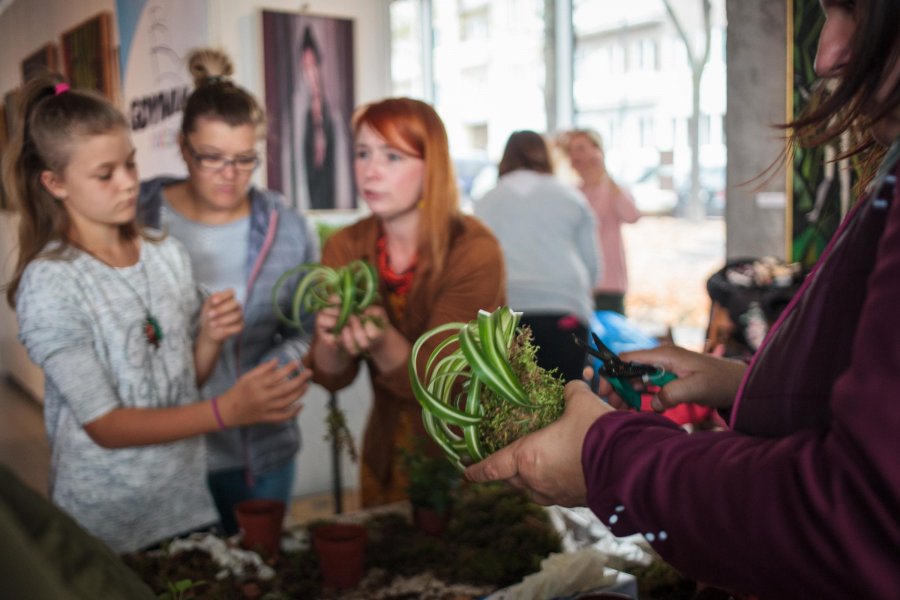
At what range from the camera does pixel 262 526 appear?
1676 mm

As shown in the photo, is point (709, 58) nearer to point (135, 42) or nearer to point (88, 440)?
point (135, 42)

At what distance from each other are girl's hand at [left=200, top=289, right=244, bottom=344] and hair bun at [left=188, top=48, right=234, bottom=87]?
0.73m

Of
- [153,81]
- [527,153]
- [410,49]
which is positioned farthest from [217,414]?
[410,49]

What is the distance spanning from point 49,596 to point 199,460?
131 centimetres

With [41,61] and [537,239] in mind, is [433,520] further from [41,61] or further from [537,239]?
[537,239]

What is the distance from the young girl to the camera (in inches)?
70.7

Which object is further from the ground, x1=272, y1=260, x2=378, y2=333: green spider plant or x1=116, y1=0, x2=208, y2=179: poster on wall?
x1=116, y1=0, x2=208, y2=179: poster on wall

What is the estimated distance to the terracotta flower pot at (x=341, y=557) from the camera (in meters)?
1.57

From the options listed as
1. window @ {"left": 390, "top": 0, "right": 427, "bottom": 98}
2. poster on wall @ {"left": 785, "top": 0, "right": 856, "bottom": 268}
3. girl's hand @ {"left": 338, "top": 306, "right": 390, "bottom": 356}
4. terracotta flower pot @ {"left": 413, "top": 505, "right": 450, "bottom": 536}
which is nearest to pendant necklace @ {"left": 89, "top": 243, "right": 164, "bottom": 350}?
girl's hand @ {"left": 338, "top": 306, "right": 390, "bottom": 356}

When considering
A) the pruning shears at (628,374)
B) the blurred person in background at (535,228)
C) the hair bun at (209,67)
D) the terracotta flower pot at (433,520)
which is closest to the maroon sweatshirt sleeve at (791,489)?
the pruning shears at (628,374)

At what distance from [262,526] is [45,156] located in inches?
37.6

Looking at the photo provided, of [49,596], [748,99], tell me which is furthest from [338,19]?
[49,596]

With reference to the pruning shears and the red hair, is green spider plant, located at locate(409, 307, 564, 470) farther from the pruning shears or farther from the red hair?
the red hair

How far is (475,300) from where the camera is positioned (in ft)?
6.55
